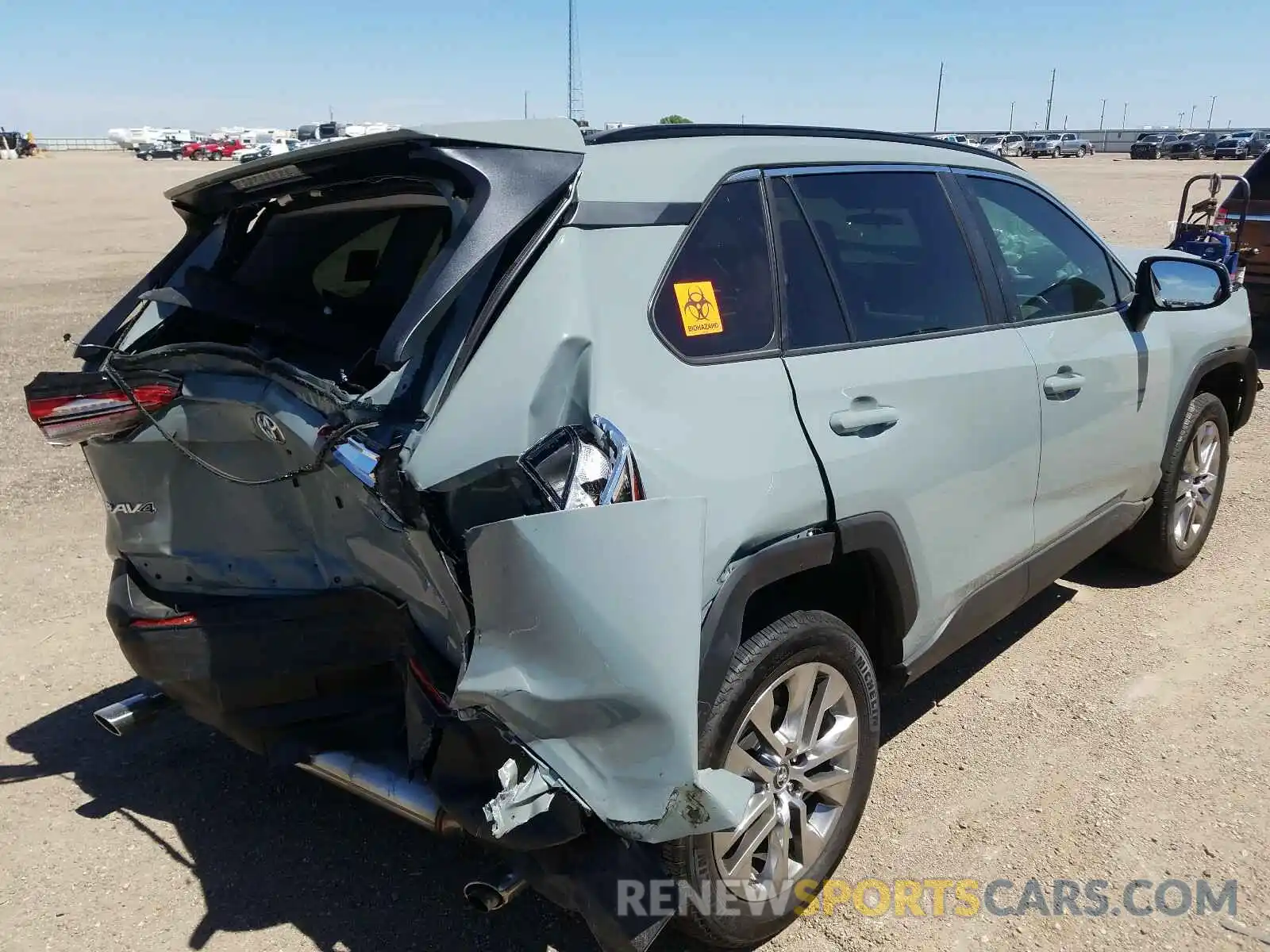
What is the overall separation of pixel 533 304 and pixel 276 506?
98cm

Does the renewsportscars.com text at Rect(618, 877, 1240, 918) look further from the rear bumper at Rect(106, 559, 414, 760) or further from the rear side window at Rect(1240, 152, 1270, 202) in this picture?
the rear side window at Rect(1240, 152, 1270, 202)

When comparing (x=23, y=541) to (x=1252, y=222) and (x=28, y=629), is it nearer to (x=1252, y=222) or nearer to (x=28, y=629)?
(x=28, y=629)

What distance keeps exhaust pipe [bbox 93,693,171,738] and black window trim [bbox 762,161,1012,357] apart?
2.23m

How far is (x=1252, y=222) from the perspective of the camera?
921cm

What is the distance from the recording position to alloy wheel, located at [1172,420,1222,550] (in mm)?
4688

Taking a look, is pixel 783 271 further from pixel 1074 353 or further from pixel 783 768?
pixel 1074 353

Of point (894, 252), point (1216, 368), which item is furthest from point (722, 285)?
point (1216, 368)

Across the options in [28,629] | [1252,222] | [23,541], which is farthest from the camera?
[1252,222]

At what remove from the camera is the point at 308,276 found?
3.05 m

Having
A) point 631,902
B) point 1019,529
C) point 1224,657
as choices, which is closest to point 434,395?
point 631,902

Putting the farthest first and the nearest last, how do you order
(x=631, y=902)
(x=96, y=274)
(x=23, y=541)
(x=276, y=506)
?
(x=96, y=274) < (x=23, y=541) < (x=276, y=506) < (x=631, y=902)

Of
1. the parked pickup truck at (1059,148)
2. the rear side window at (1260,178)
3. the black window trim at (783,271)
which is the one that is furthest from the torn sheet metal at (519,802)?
the parked pickup truck at (1059,148)

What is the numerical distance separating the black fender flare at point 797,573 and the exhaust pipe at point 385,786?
Result: 696mm

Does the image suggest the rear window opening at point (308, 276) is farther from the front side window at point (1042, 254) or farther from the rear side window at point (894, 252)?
the front side window at point (1042, 254)
